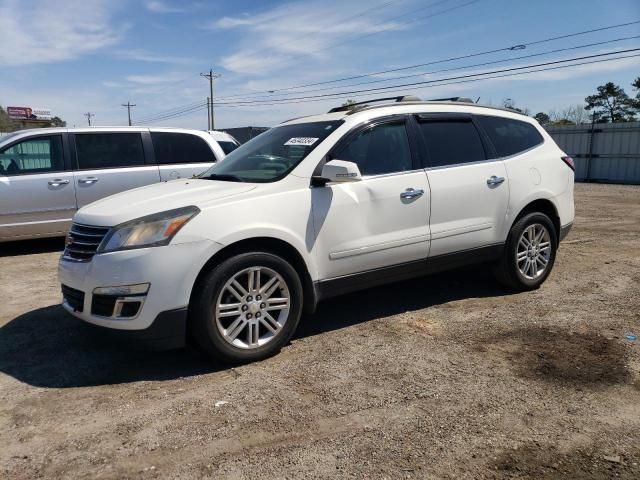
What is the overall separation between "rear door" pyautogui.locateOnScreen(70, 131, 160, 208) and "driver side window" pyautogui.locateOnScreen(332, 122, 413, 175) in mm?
4741

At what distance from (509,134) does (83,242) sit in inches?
159

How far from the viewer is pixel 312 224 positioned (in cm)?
400

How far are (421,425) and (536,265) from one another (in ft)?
10.2

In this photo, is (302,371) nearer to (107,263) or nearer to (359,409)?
(359,409)

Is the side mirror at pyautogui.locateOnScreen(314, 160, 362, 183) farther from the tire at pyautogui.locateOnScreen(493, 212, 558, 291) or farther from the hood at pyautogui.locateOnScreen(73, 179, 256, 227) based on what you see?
the tire at pyautogui.locateOnScreen(493, 212, 558, 291)

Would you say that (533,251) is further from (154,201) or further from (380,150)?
(154,201)

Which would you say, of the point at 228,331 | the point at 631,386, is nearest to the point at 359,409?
the point at 228,331

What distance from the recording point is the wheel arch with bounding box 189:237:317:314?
11.9 ft

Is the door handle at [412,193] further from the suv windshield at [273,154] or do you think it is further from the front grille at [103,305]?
the front grille at [103,305]

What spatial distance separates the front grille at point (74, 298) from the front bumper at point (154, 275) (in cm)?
16

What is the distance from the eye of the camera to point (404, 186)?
4438 mm

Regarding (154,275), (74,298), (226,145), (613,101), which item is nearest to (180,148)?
(226,145)

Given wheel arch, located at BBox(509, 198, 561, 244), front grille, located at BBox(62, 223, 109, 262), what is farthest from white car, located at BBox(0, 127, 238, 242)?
wheel arch, located at BBox(509, 198, 561, 244)

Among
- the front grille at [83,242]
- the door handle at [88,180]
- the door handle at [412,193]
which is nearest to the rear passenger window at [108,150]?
the door handle at [88,180]
